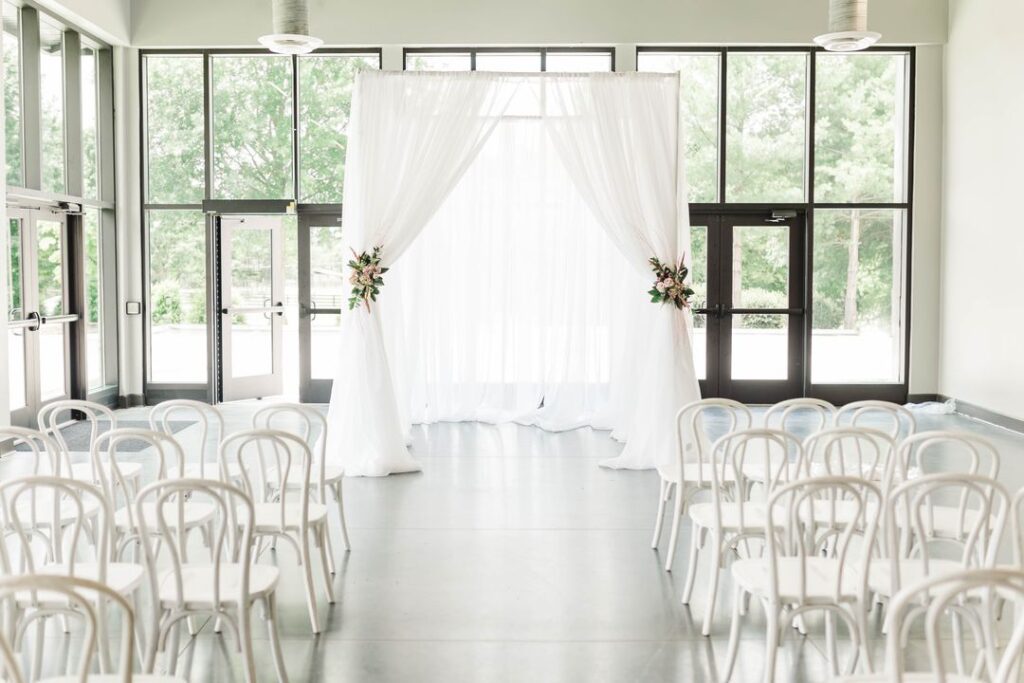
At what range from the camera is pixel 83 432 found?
866 cm

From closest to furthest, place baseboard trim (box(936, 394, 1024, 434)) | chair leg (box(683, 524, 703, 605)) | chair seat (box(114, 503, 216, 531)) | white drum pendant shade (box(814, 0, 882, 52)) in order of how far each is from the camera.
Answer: chair seat (box(114, 503, 216, 531)) → chair leg (box(683, 524, 703, 605)) → white drum pendant shade (box(814, 0, 882, 52)) → baseboard trim (box(936, 394, 1024, 434))

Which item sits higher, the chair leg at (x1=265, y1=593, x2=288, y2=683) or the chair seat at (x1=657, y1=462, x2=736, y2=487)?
the chair seat at (x1=657, y1=462, x2=736, y2=487)

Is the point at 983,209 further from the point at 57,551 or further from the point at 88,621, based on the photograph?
the point at 88,621

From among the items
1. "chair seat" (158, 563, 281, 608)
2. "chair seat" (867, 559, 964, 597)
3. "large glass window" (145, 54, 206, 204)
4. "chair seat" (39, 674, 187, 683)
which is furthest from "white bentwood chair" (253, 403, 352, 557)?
"large glass window" (145, 54, 206, 204)

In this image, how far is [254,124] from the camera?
405 inches

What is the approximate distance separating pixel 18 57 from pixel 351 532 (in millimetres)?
5735

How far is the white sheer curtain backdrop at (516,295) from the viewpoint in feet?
29.9

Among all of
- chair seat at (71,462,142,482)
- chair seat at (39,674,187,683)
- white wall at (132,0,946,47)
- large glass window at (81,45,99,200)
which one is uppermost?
white wall at (132,0,946,47)

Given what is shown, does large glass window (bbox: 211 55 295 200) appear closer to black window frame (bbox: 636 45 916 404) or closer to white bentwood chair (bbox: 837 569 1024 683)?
black window frame (bbox: 636 45 916 404)

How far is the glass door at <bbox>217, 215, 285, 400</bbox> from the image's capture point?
10445 millimetres

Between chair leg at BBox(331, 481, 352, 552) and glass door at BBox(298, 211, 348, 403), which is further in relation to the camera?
glass door at BBox(298, 211, 348, 403)

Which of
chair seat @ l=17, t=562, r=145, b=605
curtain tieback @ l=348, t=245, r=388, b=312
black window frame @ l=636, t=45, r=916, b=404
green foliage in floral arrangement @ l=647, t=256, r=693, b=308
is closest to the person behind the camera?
chair seat @ l=17, t=562, r=145, b=605

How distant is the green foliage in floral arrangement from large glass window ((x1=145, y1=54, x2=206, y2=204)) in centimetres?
540

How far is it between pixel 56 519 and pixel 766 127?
871 centimetres
